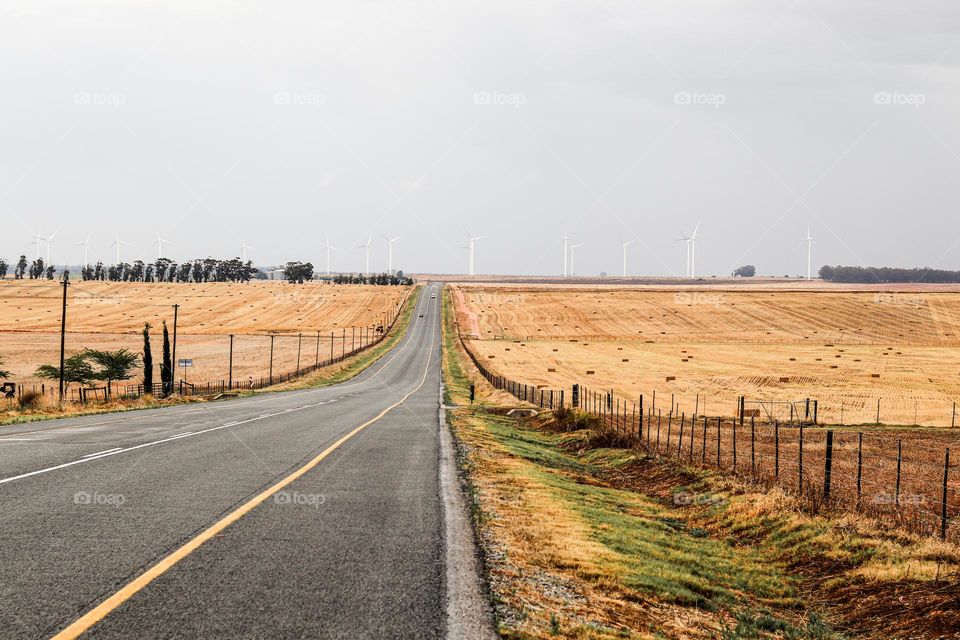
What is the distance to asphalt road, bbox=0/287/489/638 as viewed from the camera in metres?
6.30

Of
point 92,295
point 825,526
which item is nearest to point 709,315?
point 825,526

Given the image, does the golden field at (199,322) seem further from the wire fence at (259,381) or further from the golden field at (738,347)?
the golden field at (738,347)

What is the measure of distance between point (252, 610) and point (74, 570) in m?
2.13

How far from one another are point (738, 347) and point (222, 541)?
98.2 m

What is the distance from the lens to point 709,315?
135m

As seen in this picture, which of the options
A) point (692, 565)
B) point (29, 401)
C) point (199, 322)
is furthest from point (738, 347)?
point (199, 322)

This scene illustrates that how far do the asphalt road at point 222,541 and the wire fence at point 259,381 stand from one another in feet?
90.0

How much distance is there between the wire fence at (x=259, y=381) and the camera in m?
52.5

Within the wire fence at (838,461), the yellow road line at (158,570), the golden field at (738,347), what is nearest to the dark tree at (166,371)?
the golden field at (738,347)

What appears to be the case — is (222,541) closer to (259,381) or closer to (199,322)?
(259,381)

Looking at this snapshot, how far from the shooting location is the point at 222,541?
8695mm

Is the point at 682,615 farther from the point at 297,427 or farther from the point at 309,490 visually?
the point at 297,427

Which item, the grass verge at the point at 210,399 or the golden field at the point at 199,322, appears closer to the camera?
the grass verge at the point at 210,399

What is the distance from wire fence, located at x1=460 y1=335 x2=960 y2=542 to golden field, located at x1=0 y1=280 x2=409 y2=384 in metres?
57.5
